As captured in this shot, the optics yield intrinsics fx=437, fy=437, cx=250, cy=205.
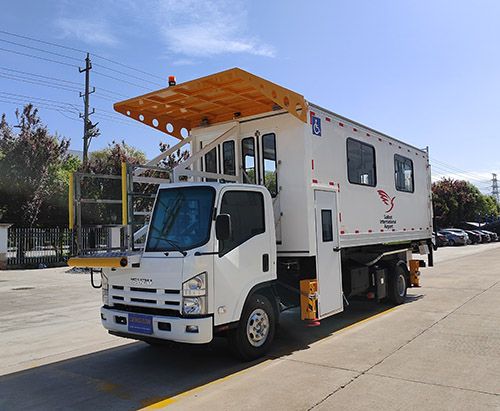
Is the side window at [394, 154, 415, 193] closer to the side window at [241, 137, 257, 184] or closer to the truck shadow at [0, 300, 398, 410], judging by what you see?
the side window at [241, 137, 257, 184]

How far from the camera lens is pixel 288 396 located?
4590 mm

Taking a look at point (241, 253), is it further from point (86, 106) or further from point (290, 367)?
point (86, 106)

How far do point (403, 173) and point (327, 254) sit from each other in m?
4.42

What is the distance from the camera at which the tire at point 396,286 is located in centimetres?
966

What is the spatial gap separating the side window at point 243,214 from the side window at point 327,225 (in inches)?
54.1

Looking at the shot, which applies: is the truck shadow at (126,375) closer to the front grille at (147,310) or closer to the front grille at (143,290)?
the front grille at (147,310)

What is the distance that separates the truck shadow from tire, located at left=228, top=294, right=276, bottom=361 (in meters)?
0.18

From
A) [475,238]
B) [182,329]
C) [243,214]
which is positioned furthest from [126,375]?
[475,238]

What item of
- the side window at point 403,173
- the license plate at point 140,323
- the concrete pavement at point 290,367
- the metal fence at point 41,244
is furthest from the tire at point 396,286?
the metal fence at point 41,244

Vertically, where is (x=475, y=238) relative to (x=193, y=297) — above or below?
below

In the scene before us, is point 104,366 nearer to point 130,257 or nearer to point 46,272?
point 130,257

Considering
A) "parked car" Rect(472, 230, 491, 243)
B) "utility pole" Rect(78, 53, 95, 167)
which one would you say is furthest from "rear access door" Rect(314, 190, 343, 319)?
"parked car" Rect(472, 230, 491, 243)

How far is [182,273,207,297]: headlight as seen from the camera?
508cm

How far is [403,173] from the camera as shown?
10.5 meters
